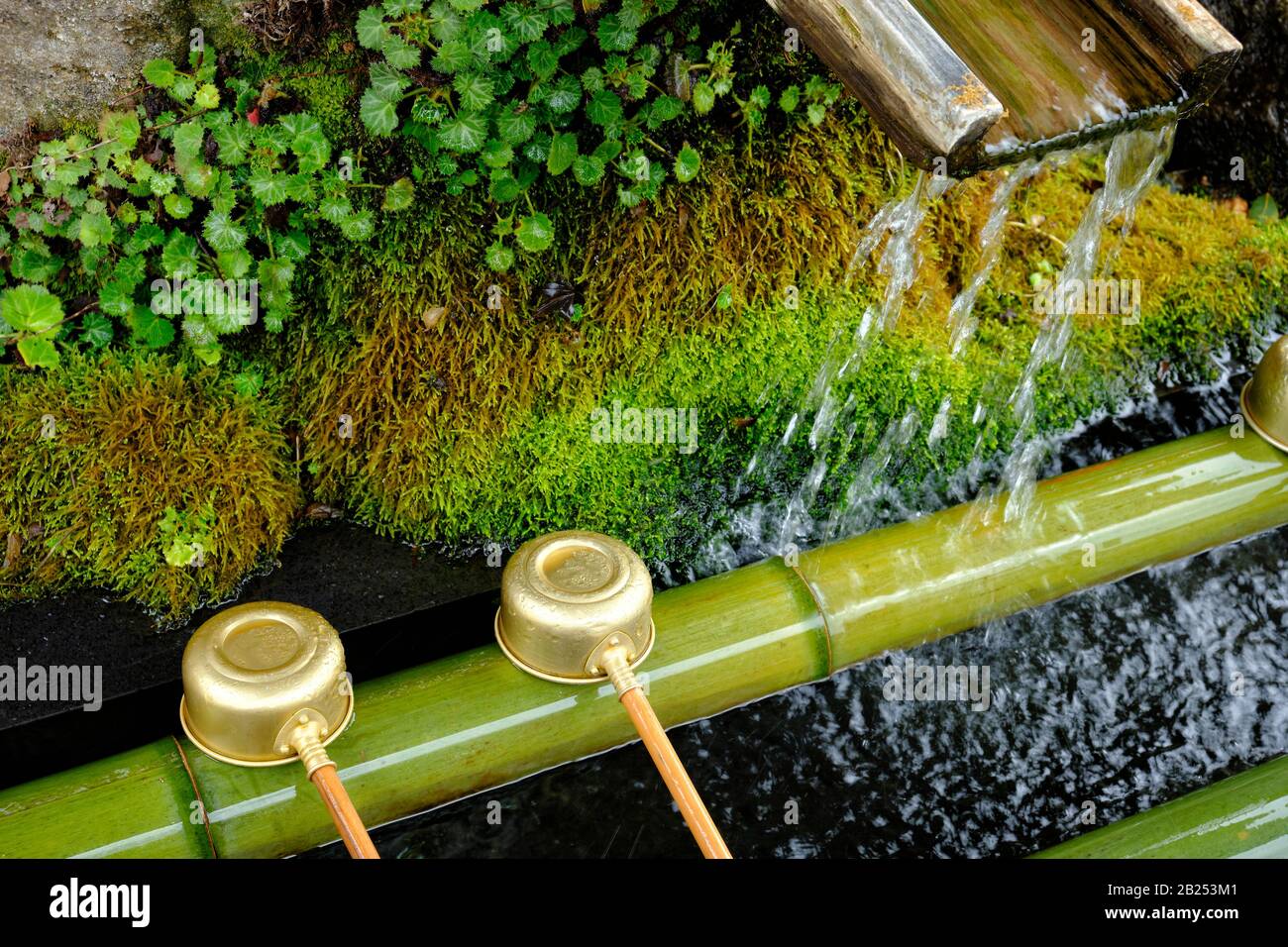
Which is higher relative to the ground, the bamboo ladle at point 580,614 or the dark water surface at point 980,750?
the bamboo ladle at point 580,614

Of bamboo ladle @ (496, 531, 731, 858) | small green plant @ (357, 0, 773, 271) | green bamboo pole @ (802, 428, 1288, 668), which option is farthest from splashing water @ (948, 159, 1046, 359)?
bamboo ladle @ (496, 531, 731, 858)

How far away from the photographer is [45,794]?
2.89m

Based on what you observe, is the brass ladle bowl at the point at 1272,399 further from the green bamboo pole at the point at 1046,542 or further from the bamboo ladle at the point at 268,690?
the bamboo ladle at the point at 268,690

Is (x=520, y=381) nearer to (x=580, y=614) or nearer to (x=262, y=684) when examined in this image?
(x=580, y=614)

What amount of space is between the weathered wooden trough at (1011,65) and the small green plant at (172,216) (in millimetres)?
1702

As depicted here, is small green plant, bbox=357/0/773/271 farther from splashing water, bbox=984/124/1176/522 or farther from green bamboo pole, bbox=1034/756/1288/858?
green bamboo pole, bbox=1034/756/1288/858

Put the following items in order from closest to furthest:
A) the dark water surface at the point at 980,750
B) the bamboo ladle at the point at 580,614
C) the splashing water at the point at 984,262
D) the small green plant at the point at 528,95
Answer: the bamboo ladle at the point at 580,614
the dark water surface at the point at 980,750
the small green plant at the point at 528,95
the splashing water at the point at 984,262

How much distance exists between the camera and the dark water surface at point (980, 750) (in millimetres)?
3484

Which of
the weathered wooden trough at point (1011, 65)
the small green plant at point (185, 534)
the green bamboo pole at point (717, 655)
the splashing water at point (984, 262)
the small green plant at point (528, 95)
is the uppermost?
the weathered wooden trough at point (1011, 65)

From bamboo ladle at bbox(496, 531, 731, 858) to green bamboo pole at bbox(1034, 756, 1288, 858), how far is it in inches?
45.0

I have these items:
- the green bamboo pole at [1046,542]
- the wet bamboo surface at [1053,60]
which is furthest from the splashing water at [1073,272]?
the wet bamboo surface at [1053,60]

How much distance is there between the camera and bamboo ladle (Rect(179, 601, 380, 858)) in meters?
2.79
